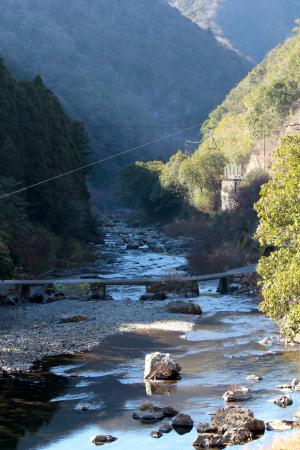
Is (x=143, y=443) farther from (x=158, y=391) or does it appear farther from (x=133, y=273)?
(x=133, y=273)

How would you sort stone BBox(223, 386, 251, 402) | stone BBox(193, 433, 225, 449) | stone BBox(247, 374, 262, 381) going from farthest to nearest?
stone BBox(247, 374, 262, 381), stone BBox(223, 386, 251, 402), stone BBox(193, 433, 225, 449)

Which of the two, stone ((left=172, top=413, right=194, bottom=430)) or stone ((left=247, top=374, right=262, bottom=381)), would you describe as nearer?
stone ((left=172, top=413, right=194, bottom=430))

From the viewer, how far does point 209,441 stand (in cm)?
1609

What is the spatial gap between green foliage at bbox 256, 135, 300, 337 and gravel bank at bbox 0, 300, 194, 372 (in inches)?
347

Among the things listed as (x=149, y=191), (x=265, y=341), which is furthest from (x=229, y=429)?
(x=149, y=191)

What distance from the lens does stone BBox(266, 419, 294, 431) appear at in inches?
655

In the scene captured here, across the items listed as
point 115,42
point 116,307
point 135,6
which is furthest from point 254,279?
point 135,6

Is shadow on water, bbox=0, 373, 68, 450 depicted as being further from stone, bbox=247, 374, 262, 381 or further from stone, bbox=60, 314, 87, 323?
stone, bbox=60, 314, 87, 323

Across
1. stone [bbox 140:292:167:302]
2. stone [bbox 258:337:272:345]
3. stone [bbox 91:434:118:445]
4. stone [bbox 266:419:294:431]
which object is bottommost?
stone [bbox 91:434:118:445]

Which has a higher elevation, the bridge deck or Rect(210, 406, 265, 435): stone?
the bridge deck

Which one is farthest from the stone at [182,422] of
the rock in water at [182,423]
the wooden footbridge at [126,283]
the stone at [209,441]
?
the wooden footbridge at [126,283]

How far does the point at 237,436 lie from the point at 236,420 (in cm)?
75

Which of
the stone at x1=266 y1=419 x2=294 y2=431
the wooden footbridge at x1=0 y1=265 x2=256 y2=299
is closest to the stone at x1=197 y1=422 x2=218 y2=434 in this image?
the stone at x1=266 y1=419 x2=294 y2=431

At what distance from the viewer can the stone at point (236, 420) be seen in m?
16.7
